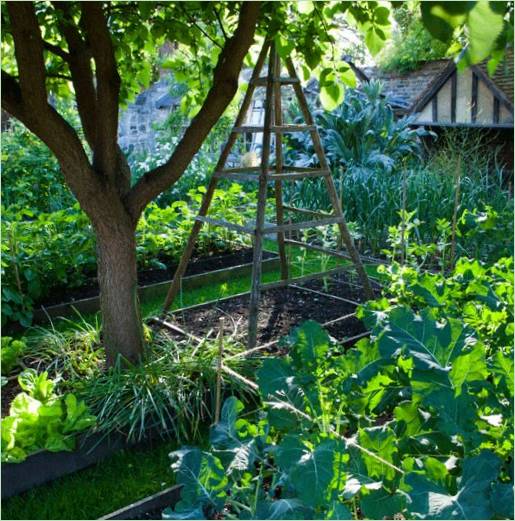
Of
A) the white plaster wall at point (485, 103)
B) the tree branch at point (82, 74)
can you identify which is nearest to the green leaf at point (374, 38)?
the tree branch at point (82, 74)

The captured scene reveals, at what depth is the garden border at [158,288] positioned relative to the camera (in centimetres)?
469

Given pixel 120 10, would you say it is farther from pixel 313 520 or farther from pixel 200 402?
pixel 313 520

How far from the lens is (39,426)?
2.83 metres

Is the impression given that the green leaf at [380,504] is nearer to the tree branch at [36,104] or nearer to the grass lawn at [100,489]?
the grass lawn at [100,489]

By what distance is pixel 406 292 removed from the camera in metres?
3.46

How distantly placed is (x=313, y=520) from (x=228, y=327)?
2.55 m

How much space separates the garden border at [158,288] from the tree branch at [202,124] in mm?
1067

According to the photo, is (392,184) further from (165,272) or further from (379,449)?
(379,449)

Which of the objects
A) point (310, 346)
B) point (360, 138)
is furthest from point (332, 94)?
point (360, 138)

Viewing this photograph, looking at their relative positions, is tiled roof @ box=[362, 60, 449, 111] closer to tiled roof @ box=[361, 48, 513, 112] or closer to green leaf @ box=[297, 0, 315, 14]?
tiled roof @ box=[361, 48, 513, 112]

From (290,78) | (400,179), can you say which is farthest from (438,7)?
(400,179)

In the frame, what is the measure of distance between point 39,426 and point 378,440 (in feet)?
5.29

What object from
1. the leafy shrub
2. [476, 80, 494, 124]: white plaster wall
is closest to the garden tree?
the leafy shrub

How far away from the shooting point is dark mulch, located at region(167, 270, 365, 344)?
4.18 metres
